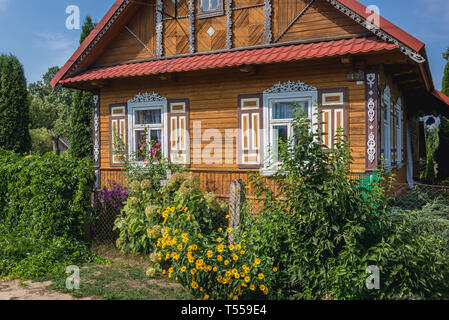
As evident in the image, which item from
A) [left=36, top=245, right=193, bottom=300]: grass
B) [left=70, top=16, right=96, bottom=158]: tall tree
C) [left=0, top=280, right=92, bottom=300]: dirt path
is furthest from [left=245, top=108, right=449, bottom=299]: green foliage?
[left=70, top=16, right=96, bottom=158]: tall tree

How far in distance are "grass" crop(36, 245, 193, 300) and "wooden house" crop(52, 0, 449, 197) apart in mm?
3004

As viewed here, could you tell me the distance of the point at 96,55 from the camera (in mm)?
11062

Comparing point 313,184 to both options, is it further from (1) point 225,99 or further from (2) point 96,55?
(2) point 96,55

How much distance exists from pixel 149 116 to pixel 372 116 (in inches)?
215

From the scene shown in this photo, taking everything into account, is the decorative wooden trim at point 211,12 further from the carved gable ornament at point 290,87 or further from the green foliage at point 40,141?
the green foliage at point 40,141

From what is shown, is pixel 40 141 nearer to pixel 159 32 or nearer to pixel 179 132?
pixel 159 32

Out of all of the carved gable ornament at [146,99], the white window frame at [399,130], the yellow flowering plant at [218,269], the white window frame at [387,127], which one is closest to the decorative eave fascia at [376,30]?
the white window frame at [387,127]

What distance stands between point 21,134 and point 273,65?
11.8 m

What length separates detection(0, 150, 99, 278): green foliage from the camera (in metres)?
7.01

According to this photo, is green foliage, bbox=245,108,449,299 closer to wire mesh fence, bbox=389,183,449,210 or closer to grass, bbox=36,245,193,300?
grass, bbox=36,245,193,300

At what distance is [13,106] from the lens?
16266 millimetres

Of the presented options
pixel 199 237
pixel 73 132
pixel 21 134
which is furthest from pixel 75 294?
pixel 21 134

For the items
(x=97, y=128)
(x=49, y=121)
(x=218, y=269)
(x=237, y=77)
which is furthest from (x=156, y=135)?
(x=49, y=121)

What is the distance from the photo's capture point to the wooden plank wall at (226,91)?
823 centimetres
